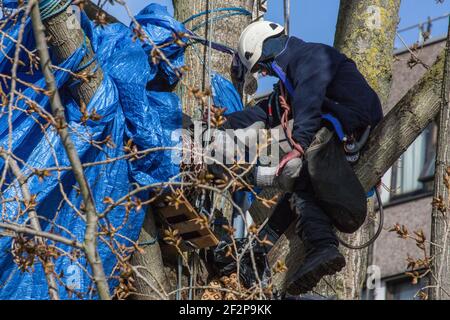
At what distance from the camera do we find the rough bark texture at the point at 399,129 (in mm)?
6824

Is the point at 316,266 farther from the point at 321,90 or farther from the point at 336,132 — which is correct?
the point at 321,90

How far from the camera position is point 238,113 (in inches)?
300

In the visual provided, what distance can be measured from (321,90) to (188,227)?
1052 millimetres

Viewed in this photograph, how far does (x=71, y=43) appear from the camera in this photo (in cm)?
727

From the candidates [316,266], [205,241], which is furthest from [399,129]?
[205,241]

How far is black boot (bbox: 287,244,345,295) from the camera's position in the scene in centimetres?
672

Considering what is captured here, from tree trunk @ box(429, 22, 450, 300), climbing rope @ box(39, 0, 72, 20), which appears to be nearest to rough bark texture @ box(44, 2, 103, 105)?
climbing rope @ box(39, 0, 72, 20)

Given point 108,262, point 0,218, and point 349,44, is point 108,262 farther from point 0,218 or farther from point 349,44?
point 349,44

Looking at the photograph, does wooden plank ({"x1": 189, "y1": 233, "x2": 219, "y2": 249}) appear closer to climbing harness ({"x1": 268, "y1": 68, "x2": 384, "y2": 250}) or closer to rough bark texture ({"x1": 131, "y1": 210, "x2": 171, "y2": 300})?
rough bark texture ({"x1": 131, "y1": 210, "x2": 171, "y2": 300})

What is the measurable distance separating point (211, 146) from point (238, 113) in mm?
481

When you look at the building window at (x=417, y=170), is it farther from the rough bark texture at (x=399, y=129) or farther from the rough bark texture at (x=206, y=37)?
the rough bark texture at (x=399, y=129)

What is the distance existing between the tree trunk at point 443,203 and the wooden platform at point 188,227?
1295 mm

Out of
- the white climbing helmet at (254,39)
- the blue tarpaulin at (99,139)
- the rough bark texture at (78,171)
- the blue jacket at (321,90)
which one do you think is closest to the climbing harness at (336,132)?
the blue jacket at (321,90)
